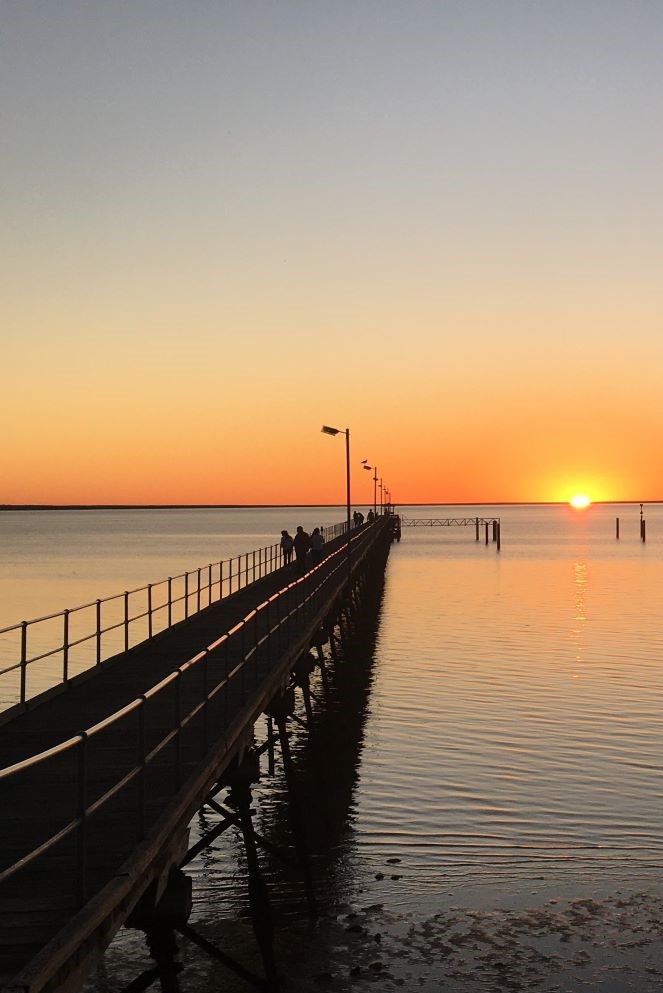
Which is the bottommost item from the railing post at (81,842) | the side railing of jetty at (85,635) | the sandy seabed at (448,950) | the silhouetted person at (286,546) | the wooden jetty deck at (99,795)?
the sandy seabed at (448,950)

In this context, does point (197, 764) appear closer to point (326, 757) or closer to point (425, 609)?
point (326, 757)

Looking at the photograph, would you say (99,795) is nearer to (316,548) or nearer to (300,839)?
(300,839)

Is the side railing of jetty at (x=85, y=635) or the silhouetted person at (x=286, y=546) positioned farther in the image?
the silhouetted person at (x=286, y=546)

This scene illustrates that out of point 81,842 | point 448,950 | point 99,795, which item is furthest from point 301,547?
point 81,842

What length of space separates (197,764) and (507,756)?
43.3 feet

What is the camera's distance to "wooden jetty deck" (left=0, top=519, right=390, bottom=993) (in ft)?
23.0

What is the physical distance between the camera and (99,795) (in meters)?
10.4

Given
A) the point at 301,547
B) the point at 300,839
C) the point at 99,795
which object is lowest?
the point at 300,839

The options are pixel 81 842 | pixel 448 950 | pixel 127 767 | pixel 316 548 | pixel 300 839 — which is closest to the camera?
pixel 81 842

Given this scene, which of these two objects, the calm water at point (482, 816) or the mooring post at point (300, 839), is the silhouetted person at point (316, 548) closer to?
the calm water at point (482, 816)

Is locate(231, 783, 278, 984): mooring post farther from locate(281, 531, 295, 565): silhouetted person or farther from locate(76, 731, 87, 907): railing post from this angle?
locate(281, 531, 295, 565): silhouetted person

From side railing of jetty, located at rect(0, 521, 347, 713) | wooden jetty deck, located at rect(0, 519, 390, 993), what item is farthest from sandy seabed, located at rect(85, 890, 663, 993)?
side railing of jetty, located at rect(0, 521, 347, 713)

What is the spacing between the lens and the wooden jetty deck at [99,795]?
700 centimetres

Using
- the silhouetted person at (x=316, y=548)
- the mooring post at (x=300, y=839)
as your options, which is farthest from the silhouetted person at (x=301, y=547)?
the mooring post at (x=300, y=839)
